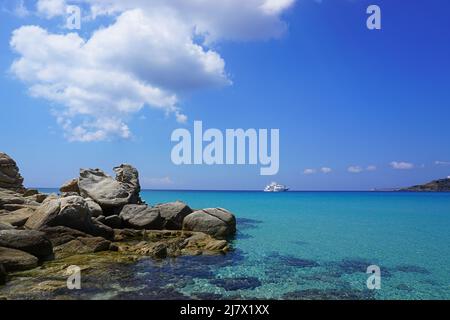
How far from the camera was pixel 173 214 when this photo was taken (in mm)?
25828

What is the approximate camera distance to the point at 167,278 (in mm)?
13719

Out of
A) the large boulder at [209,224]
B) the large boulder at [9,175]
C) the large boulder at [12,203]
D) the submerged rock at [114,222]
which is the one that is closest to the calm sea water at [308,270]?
the large boulder at [209,224]

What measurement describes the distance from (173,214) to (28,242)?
11.6m

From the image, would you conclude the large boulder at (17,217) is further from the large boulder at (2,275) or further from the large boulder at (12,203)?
the large boulder at (2,275)

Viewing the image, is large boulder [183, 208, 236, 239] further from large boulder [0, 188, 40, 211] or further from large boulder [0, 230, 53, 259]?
large boulder [0, 188, 40, 211]

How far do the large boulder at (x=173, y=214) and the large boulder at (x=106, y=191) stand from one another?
9.33ft

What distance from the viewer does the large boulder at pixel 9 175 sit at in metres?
33.2

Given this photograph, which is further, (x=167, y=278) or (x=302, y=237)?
(x=302, y=237)

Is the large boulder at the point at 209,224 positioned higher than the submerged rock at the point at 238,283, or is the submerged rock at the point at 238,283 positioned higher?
the large boulder at the point at 209,224
